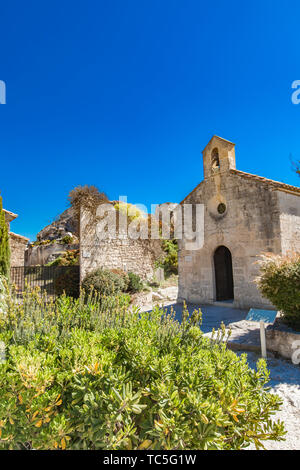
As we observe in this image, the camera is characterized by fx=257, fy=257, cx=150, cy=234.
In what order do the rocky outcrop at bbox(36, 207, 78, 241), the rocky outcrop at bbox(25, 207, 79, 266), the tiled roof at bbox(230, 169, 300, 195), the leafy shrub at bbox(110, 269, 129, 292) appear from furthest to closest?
the rocky outcrop at bbox(36, 207, 78, 241) → the rocky outcrop at bbox(25, 207, 79, 266) → the leafy shrub at bbox(110, 269, 129, 292) → the tiled roof at bbox(230, 169, 300, 195)

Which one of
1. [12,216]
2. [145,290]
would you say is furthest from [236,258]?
[12,216]

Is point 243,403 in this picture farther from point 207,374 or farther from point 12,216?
point 12,216

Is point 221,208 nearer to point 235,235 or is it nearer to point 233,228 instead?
point 233,228

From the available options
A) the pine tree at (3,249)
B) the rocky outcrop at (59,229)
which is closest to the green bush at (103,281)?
the pine tree at (3,249)

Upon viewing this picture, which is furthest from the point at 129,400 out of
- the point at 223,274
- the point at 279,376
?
the point at 223,274

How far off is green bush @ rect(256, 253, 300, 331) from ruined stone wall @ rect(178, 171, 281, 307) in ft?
10.1

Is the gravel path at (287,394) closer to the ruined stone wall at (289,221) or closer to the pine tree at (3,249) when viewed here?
the ruined stone wall at (289,221)

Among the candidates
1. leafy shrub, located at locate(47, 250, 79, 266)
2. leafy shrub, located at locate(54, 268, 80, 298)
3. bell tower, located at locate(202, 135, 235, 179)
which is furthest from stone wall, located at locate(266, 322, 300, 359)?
leafy shrub, located at locate(47, 250, 79, 266)

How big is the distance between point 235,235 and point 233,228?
0.28 m

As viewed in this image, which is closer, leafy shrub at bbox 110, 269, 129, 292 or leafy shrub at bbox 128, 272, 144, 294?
leafy shrub at bbox 110, 269, 129, 292

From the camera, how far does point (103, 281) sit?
9.94 metres

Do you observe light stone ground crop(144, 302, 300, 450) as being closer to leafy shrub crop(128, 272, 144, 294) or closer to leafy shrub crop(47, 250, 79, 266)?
leafy shrub crop(128, 272, 144, 294)

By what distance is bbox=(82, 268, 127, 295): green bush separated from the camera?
974 cm

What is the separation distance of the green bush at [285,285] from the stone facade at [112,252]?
23.5 ft
